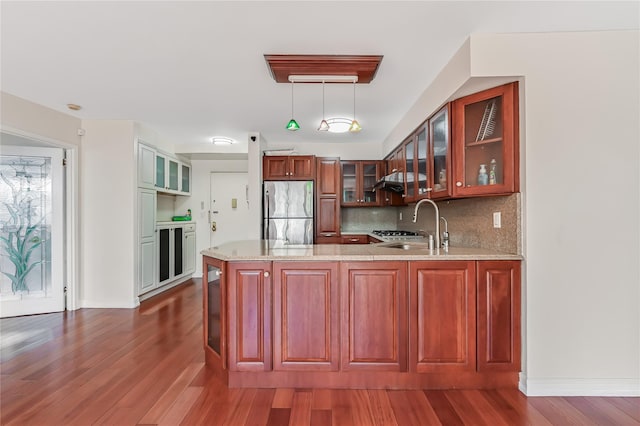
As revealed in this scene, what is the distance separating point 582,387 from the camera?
81.7 inches

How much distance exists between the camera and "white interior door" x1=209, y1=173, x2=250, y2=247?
614 centimetres

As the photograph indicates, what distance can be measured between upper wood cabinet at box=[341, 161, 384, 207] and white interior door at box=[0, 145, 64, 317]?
12.4 feet

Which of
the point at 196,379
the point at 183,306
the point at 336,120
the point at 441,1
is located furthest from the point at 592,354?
the point at 183,306

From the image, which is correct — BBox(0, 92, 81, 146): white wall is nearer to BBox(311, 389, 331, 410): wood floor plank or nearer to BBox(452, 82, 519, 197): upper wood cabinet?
BBox(311, 389, 331, 410): wood floor plank

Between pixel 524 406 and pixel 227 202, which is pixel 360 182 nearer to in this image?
pixel 227 202

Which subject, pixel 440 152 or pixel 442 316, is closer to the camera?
pixel 442 316

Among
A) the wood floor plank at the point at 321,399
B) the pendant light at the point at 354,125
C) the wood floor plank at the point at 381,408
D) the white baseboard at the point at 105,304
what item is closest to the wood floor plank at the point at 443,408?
the wood floor plank at the point at 381,408

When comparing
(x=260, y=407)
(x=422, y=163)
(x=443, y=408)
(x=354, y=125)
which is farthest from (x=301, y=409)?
(x=422, y=163)

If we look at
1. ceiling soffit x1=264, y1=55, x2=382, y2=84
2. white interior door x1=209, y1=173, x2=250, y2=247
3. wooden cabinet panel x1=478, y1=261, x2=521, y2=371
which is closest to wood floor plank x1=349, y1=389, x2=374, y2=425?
wooden cabinet panel x1=478, y1=261, x2=521, y2=371

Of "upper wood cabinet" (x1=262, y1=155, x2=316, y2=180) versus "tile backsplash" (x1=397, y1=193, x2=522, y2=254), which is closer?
"tile backsplash" (x1=397, y1=193, x2=522, y2=254)

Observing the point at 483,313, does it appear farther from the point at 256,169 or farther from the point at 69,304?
the point at 69,304

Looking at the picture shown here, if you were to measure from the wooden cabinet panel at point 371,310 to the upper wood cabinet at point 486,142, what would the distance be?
2.77ft

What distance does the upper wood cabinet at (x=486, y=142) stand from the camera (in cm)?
218

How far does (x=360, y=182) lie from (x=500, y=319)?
11.0ft
